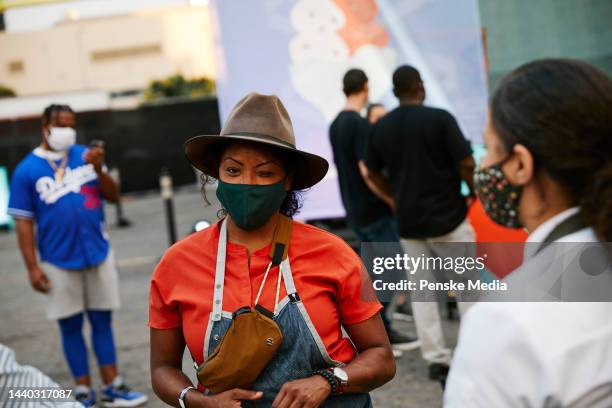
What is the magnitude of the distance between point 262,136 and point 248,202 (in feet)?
0.65

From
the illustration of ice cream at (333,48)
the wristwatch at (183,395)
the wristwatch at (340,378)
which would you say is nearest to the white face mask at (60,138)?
the illustration of ice cream at (333,48)

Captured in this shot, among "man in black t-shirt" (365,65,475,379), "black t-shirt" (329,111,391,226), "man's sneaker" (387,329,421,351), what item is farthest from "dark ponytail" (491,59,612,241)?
"man's sneaker" (387,329,421,351)

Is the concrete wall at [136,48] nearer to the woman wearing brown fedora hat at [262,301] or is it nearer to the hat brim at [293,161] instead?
the hat brim at [293,161]

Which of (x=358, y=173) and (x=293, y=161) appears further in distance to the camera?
(x=358, y=173)

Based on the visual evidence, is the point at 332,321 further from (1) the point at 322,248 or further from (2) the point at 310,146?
(2) the point at 310,146

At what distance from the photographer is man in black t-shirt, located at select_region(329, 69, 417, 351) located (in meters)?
5.44

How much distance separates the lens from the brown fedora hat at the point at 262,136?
2.25m

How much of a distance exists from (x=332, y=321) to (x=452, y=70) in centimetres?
462

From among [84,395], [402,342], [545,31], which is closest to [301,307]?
[84,395]

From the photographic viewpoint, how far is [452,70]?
21.0 ft

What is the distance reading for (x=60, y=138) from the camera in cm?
467

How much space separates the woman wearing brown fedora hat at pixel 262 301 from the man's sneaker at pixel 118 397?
2.79 meters

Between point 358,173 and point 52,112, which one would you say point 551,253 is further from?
point 358,173

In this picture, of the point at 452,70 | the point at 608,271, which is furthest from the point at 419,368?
the point at 608,271
